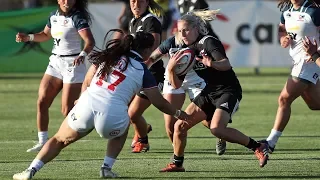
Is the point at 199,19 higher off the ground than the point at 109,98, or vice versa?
the point at 199,19

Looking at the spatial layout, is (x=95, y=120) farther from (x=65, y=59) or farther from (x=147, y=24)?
(x=65, y=59)

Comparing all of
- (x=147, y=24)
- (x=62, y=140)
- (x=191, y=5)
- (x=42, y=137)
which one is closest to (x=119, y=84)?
(x=62, y=140)

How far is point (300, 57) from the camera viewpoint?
40.0 feet

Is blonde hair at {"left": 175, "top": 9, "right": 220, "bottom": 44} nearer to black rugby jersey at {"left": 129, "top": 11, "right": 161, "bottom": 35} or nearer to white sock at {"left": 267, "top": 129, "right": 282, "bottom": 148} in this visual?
black rugby jersey at {"left": 129, "top": 11, "right": 161, "bottom": 35}

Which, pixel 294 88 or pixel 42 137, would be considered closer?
pixel 294 88

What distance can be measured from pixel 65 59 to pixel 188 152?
2.03 metres

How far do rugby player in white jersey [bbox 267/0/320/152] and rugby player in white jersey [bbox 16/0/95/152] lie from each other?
8.36 feet

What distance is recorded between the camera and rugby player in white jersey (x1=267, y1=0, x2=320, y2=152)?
1209 centimetres

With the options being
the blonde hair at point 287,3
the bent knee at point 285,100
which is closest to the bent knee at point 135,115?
the bent knee at point 285,100

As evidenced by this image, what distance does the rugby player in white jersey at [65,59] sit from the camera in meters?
12.5

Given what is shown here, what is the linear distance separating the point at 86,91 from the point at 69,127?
40 centimetres

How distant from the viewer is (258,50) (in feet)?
86.1

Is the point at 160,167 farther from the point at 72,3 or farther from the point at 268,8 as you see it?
the point at 268,8

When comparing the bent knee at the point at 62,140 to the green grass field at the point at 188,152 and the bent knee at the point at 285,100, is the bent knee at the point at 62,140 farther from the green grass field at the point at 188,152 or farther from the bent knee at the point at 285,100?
the bent knee at the point at 285,100
